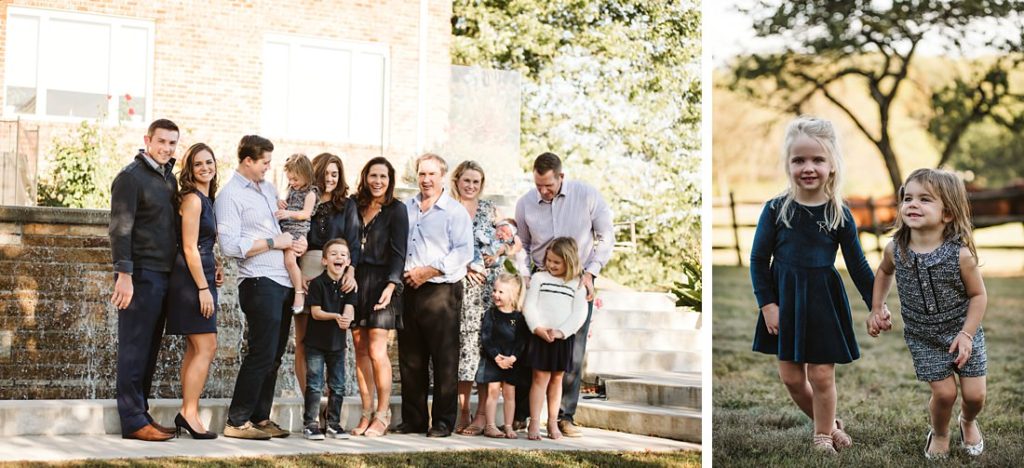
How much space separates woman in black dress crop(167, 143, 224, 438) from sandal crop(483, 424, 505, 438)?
1536 millimetres

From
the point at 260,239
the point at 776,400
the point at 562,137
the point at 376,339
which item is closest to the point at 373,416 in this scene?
the point at 376,339

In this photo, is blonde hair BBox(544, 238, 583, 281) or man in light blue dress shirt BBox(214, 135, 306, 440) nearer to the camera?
man in light blue dress shirt BBox(214, 135, 306, 440)

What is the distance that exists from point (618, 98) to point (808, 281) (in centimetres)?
1236

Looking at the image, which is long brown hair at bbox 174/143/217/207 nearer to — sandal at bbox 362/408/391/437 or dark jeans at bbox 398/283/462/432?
dark jeans at bbox 398/283/462/432

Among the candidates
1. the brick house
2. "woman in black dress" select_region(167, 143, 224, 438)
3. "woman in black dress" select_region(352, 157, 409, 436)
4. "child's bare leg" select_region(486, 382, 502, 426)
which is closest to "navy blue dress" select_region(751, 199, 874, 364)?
"child's bare leg" select_region(486, 382, 502, 426)

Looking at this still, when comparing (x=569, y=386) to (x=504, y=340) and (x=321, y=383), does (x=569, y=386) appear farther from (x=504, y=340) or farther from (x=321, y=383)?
(x=321, y=383)

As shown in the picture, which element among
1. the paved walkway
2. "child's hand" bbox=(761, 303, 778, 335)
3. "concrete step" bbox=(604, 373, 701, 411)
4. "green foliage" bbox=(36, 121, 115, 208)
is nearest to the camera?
"child's hand" bbox=(761, 303, 778, 335)

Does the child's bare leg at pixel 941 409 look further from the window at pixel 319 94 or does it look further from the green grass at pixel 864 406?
the window at pixel 319 94

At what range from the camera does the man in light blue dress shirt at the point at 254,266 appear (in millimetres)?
6484

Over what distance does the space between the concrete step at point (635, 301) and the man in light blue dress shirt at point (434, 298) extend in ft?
12.2

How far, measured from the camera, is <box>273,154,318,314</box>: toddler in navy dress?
6.61 metres

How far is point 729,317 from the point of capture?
572 inches

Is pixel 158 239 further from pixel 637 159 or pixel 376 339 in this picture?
pixel 637 159

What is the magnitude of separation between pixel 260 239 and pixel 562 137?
10.8 metres
